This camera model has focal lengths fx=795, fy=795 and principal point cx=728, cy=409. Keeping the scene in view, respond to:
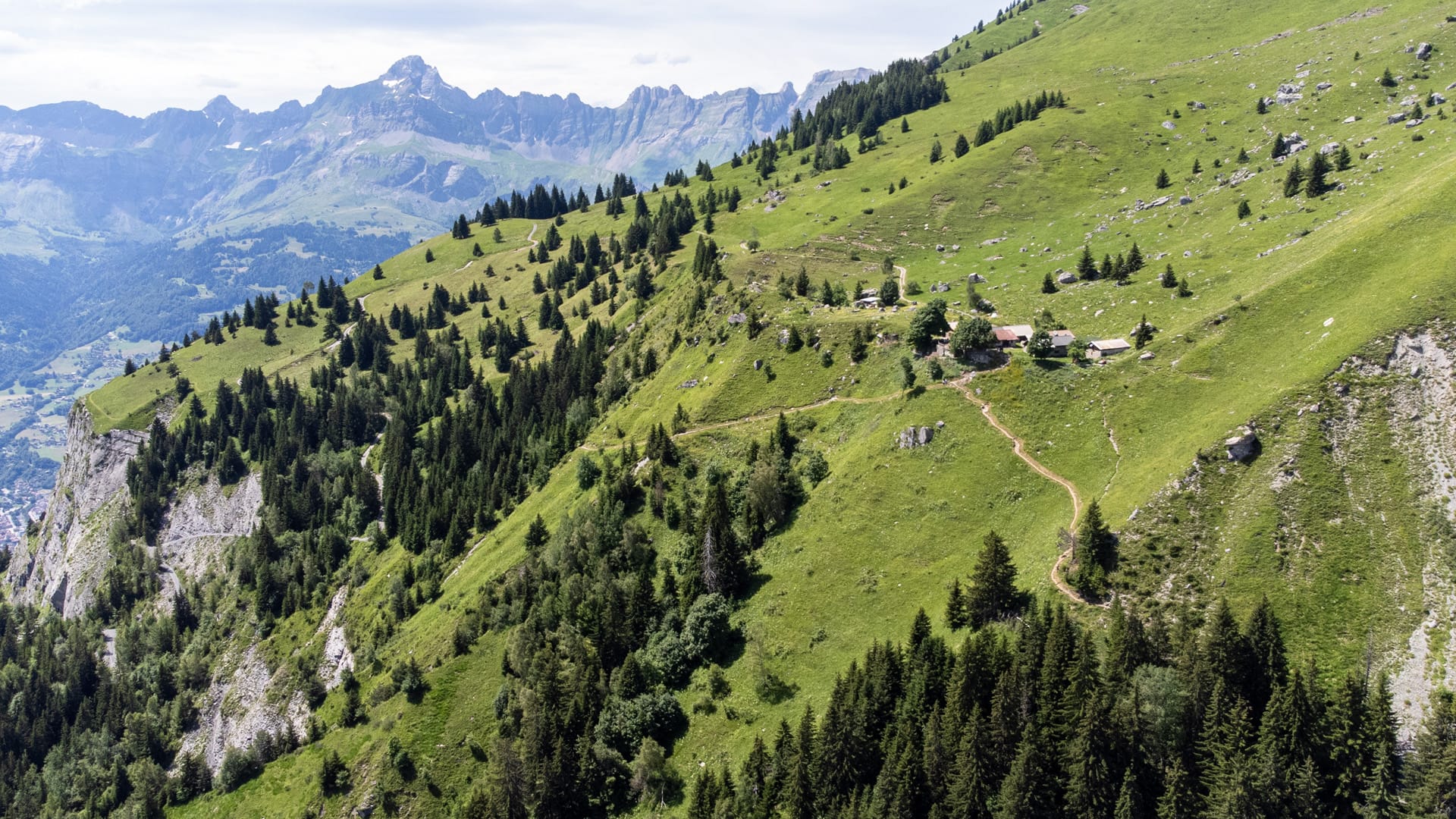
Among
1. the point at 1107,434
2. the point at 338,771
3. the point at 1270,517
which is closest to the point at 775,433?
the point at 1107,434

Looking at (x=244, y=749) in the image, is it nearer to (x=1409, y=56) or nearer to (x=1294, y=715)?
(x=1294, y=715)

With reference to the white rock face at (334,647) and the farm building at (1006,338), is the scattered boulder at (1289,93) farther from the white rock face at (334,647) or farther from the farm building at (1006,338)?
the white rock face at (334,647)

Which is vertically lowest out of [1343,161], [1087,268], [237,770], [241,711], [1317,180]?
[241,711]

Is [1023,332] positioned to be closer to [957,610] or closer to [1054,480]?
[1054,480]

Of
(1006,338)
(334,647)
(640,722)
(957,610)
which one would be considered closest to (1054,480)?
(957,610)

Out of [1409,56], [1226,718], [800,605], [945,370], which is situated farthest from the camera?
[1409,56]

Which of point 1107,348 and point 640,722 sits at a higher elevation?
point 1107,348

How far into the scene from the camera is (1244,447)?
240 ft

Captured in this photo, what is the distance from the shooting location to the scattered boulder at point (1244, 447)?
2874 inches

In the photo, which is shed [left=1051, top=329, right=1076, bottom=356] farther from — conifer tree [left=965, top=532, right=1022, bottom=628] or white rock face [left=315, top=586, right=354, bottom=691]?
white rock face [left=315, top=586, right=354, bottom=691]

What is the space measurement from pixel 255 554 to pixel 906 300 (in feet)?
516

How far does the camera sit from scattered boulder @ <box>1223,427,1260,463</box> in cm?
7300

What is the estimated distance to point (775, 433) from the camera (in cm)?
10706

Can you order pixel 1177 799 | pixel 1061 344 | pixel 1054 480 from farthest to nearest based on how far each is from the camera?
pixel 1061 344 < pixel 1054 480 < pixel 1177 799
